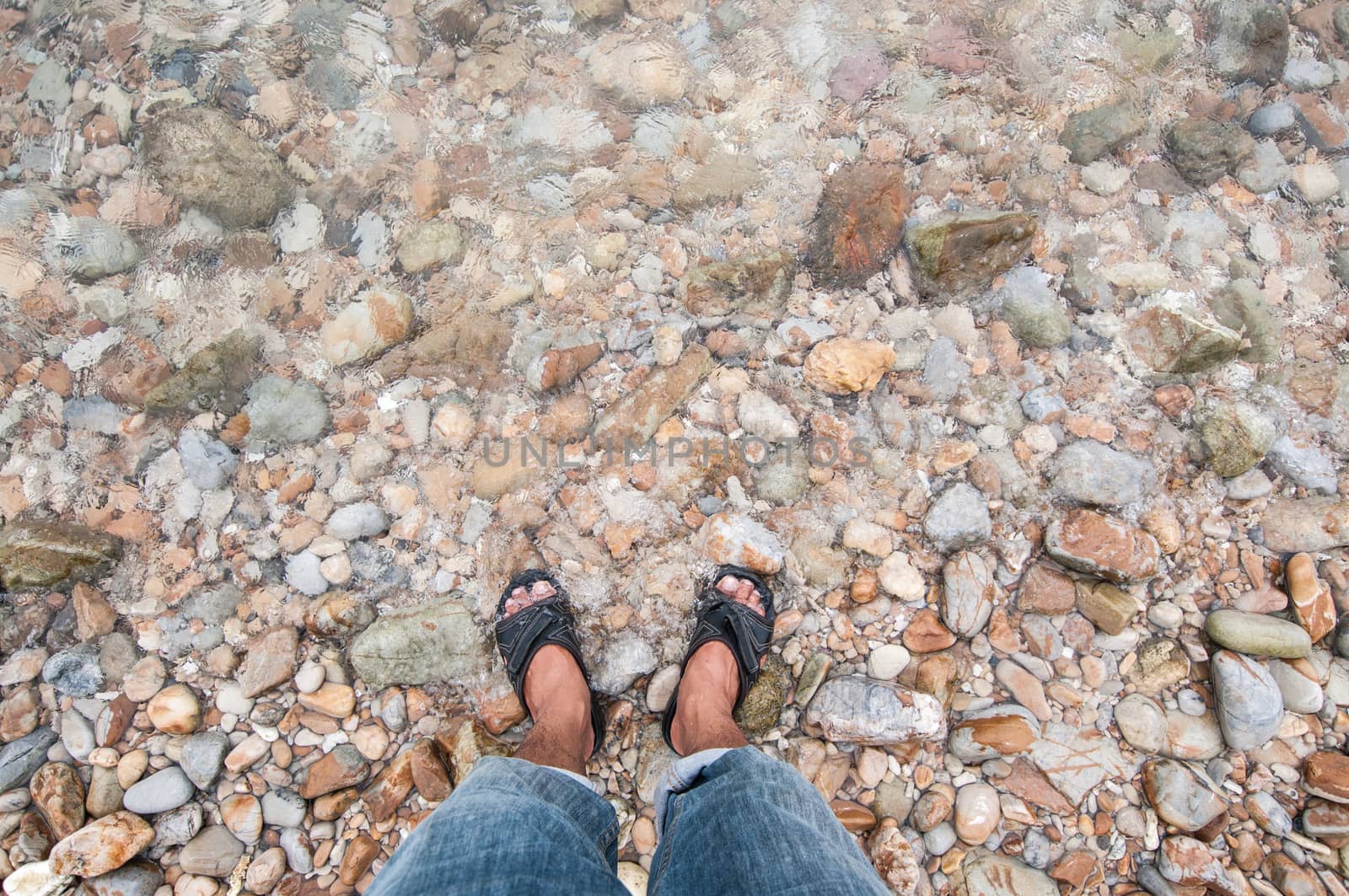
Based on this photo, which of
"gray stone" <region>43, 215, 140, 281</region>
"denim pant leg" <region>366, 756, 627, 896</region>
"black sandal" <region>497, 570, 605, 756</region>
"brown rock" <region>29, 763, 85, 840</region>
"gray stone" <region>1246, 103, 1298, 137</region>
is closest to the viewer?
"denim pant leg" <region>366, 756, 627, 896</region>

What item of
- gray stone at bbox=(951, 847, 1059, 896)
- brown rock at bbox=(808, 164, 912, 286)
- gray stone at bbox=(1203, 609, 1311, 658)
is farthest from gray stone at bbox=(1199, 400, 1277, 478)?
gray stone at bbox=(951, 847, 1059, 896)

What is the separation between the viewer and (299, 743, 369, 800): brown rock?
203 cm

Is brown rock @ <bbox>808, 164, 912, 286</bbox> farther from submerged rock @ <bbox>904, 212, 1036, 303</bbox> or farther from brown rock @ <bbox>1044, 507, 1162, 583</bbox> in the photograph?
brown rock @ <bbox>1044, 507, 1162, 583</bbox>

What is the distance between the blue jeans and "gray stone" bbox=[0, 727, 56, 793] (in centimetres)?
154

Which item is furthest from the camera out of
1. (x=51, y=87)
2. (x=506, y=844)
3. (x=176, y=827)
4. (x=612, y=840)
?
(x=51, y=87)

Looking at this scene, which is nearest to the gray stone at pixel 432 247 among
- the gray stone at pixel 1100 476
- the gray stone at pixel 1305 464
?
the gray stone at pixel 1100 476

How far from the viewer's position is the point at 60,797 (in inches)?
78.4

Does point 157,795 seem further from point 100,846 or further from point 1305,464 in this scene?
point 1305,464

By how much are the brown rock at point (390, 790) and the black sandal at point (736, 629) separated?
0.80 meters

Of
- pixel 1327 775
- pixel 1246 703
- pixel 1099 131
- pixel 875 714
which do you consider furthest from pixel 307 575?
pixel 1099 131

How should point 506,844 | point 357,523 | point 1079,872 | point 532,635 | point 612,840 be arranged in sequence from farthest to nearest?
point 357,523 → point 532,635 → point 1079,872 → point 612,840 → point 506,844

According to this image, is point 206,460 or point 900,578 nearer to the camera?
point 900,578

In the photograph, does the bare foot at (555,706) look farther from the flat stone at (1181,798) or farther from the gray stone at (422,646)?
the flat stone at (1181,798)

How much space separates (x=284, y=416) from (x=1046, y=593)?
2610 millimetres
